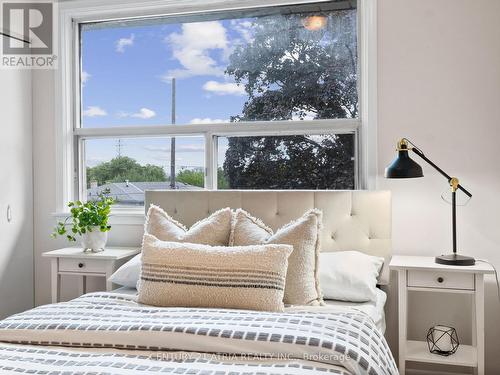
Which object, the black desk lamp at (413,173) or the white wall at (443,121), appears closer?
the black desk lamp at (413,173)

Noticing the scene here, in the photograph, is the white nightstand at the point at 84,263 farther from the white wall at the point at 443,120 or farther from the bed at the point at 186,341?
the white wall at the point at 443,120

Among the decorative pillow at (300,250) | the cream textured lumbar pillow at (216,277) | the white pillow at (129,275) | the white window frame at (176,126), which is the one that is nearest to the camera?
the cream textured lumbar pillow at (216,277)

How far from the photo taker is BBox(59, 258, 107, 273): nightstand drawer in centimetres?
293

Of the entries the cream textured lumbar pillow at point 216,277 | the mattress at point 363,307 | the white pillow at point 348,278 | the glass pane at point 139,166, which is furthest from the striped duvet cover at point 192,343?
the glass pane at point 139,166

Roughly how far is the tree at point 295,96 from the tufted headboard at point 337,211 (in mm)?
246

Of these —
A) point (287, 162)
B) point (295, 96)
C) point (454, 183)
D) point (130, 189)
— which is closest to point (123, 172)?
point (130, 189)

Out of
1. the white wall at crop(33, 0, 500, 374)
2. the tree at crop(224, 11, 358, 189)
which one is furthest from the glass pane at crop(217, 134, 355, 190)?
the white wall at crop(33, 0, 500, 374)

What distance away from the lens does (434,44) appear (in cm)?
273

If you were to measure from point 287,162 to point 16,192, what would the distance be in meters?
1.85

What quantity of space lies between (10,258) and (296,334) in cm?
244

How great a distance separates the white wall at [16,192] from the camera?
319 cm

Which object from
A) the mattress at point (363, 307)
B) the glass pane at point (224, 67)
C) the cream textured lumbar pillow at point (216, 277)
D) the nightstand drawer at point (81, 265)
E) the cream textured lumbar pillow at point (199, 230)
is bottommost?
the mattress at point (363, 307)

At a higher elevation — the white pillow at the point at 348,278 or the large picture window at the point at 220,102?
the large picture window at the point at 220,102

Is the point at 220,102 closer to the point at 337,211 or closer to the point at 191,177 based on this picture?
the point at 191,177
